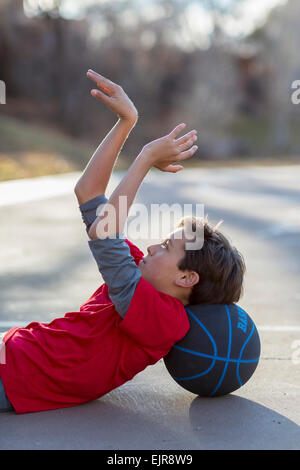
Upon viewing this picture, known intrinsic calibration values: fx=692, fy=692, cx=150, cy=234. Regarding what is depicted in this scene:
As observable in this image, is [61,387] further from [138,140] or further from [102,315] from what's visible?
[138,140]

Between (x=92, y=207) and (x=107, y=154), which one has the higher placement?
(x=107, y=154)

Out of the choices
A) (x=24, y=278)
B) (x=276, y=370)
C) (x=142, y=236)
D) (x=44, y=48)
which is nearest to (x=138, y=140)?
(x=44, y=48)

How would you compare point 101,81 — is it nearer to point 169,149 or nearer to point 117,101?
point 117,101

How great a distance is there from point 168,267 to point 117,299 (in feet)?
1.09

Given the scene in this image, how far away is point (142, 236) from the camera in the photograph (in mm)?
9891

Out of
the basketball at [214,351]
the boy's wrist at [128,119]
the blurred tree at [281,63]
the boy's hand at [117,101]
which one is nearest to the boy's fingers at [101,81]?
the boy's hand at [117,101]

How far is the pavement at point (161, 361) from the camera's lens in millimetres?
3150

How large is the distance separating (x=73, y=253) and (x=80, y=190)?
5286 mm

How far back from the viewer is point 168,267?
335 centimetres

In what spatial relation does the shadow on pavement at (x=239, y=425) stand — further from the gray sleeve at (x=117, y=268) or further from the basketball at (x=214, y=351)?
the gray sleeve at (x=117, y=268)

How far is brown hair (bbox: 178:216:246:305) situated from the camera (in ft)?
10.9

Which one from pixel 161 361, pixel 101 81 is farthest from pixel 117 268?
pixel 161 361

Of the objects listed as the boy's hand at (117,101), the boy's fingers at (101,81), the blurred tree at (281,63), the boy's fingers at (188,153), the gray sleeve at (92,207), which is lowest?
the gray sleeve at (92,207)

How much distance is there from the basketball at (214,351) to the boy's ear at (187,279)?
0.17 metres
